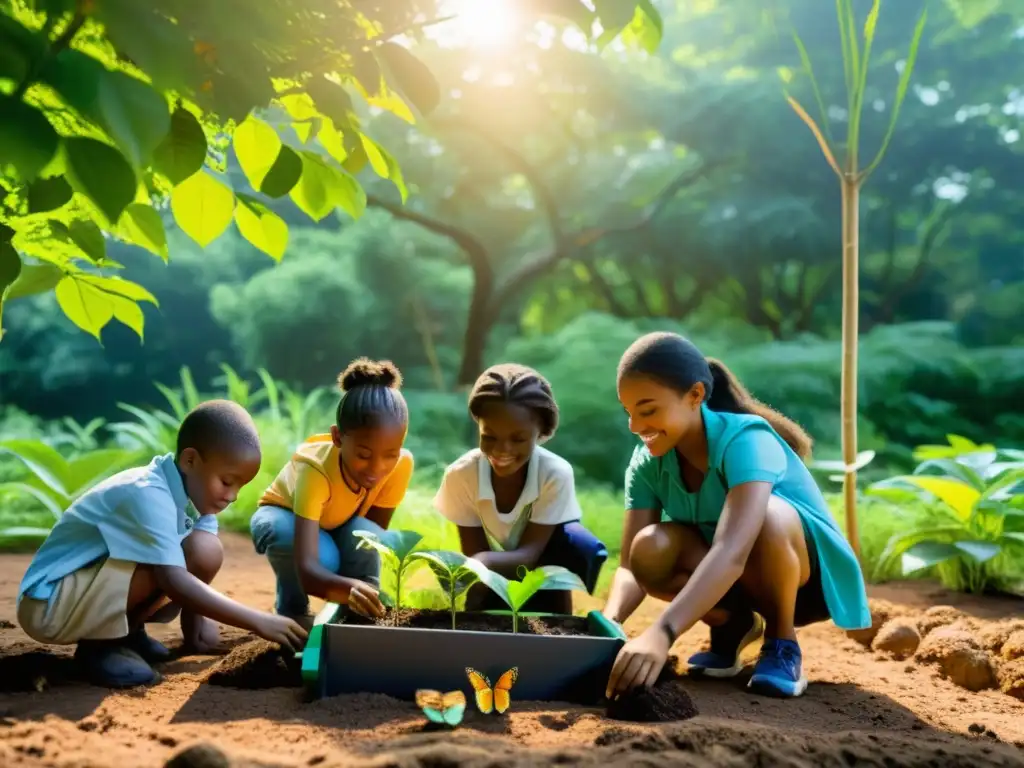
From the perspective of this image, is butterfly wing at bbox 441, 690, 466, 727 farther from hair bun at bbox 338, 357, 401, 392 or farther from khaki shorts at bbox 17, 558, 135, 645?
hair bun at bbox 338, 357, 401, 392

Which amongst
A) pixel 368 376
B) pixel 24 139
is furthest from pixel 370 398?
pixel 24 139

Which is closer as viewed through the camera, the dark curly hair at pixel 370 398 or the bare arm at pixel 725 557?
the bare arm at pixel 725 557

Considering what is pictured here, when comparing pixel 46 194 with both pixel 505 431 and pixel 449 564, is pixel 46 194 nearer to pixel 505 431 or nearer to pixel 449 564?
pixel 449 564

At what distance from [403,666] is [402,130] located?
23.3 feet

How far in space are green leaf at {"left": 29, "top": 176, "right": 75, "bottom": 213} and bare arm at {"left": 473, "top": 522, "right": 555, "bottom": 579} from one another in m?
1.30

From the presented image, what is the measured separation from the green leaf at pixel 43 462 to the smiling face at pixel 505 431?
95.6 inches

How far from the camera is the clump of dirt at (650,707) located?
164 centimetres

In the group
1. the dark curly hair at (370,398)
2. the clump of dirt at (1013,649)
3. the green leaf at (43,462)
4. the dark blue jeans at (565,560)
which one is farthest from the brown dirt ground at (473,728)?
the green leaf at (43,462)

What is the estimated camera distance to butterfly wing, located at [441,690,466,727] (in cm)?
150

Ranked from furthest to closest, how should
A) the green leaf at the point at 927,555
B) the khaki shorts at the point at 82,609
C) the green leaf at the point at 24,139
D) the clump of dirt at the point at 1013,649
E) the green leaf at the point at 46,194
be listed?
the green leaf at the point at 927,555, the clump of dirt at the point at 1013,649, the khaki shorts at the point at 82,609, the green leaf at the point at 46,194, the green leaf at the point at 24,139

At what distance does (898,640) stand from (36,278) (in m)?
2.40

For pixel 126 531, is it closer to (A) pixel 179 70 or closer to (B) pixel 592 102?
(A) pixel 179 70

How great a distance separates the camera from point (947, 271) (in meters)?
8.42

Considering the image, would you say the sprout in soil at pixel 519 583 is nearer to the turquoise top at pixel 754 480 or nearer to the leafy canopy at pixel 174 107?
the turquoise top at pixel 754 480
